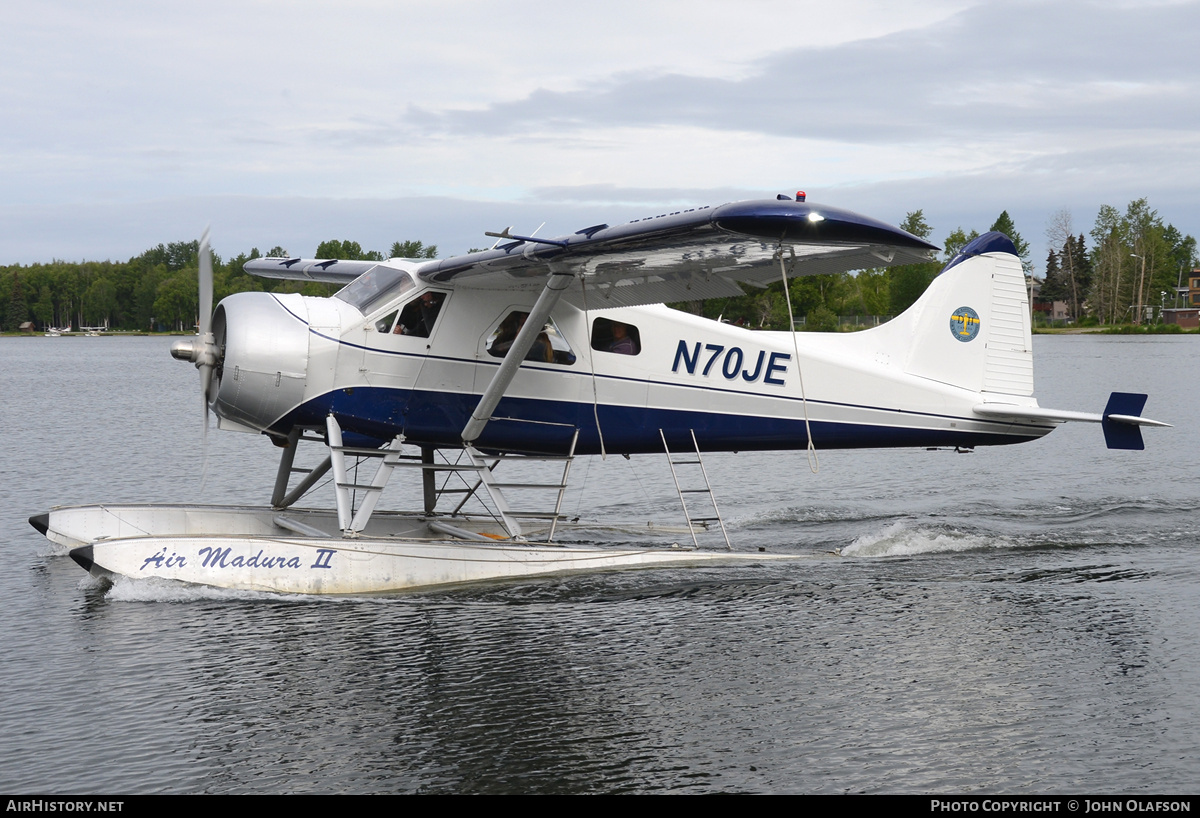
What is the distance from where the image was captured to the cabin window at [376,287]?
398 inches

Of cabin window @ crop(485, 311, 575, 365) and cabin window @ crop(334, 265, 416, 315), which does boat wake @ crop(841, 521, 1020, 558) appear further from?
cabin window @ crop(334, 265, 416, 315)

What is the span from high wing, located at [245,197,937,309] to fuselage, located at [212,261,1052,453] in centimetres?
50

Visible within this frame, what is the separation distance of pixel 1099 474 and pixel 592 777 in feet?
52.2

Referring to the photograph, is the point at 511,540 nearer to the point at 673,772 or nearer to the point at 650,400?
the point at 650,400

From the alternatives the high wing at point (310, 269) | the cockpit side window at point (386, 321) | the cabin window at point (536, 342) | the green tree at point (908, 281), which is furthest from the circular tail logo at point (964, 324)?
the green tree at point (908, 281)

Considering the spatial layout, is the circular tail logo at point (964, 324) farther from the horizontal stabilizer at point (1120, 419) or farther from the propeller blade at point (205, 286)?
the propeller blade at point (205, 286)

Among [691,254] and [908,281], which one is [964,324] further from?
[908,281]

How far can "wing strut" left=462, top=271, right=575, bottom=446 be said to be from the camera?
945cm

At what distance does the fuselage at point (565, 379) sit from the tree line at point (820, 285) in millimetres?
45530

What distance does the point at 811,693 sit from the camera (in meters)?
7.34

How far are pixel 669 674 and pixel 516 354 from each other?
348 centimetres

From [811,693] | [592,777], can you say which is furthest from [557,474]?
[592,777]
